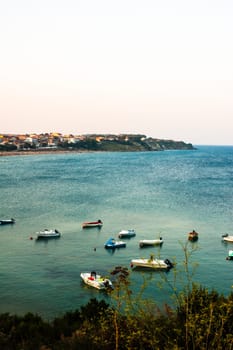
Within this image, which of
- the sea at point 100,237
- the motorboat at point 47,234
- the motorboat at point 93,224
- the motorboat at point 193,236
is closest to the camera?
the sea at point 100,237

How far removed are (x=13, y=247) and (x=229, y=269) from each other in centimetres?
2358

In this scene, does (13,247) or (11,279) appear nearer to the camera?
(11,279)

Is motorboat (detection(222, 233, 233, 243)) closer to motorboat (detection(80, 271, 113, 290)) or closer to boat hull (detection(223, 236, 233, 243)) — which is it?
boat hull (detection(223, 236, 233, 243))

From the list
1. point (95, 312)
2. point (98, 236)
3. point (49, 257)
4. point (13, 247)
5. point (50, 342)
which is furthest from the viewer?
point (98, 236)

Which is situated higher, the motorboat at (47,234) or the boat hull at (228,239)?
the boat hull at (228,239)

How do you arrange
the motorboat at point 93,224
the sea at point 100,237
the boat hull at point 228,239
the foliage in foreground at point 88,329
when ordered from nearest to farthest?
the foliage in foreground at point 88,329 → the sea at point 100,237 → the boat hull at point 228,239 → the motorboat at point 93,224

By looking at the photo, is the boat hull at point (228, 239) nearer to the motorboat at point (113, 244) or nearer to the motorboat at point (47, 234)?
the motorboat at point (113, 244)

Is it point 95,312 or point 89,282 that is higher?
point 95,312

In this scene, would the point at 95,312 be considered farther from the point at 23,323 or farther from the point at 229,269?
the point at 229,269

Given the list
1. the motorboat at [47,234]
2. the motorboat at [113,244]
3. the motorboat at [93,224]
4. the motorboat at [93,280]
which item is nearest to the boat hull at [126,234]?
the motorboat at [113,244]

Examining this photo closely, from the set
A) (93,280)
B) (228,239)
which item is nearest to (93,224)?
(228,239)

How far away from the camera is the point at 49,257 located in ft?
138

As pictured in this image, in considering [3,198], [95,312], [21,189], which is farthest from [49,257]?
[21,189]

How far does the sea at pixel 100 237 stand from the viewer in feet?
104
